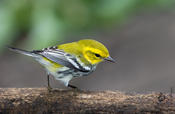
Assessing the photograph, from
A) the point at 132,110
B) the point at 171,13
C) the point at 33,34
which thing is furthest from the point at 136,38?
the point at 132,110

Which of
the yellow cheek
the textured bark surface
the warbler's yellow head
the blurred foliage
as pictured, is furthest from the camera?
the blurred foliage

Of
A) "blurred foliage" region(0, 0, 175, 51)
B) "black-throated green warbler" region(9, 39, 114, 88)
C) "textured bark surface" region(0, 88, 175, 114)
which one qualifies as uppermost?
"blurred foliage" region(0, 0, 175, 51)

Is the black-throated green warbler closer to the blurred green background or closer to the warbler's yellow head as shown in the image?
the warbler's yellow head

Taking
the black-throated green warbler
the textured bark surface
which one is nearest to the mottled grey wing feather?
the black-throated green warbler

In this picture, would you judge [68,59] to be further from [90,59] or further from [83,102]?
[83,102]

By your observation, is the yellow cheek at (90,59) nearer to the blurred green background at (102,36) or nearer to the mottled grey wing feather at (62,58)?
the mottled grey wing feather at (62,58)

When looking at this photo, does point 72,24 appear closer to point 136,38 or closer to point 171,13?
point 136,38

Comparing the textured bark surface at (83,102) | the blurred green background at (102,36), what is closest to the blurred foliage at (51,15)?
the blurred green background at (102,36)
